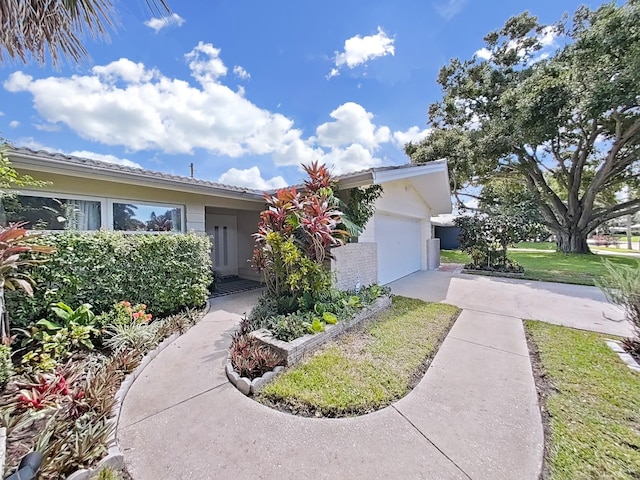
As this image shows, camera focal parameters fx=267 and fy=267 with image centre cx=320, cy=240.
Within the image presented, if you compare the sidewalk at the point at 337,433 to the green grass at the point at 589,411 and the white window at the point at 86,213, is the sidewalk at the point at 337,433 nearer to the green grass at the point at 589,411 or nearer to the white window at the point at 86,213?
the green grass at the point at 589,411

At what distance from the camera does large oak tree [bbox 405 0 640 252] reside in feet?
39.0

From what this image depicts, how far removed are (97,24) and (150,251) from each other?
156 inches

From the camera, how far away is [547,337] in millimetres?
5172

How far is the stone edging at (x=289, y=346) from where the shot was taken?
3553mm

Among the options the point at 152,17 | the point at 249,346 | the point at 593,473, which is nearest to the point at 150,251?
the point at 249,346

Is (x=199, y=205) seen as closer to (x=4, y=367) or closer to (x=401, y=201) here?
(x=4, y=367)

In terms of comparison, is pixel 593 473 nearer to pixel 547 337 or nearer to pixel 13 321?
pixel 547 337

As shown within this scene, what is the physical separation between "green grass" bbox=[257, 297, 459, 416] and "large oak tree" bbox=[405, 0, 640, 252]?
14081 millimetres

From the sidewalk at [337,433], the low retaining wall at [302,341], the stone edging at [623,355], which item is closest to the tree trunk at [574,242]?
the stone edging at [623,355]

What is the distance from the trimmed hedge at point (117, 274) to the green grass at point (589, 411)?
660 centimetres

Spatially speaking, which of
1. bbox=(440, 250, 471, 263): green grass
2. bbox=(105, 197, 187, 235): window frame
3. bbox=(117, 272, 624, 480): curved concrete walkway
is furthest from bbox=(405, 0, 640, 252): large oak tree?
bbox=(105, 197, 187, 235): window frame

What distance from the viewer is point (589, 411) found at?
10.1 ft

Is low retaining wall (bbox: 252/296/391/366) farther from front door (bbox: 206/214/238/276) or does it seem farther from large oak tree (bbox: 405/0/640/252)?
large oak tree (bbox: 405/0/640/252)

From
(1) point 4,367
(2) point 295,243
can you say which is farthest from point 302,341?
(1) point 4,367
